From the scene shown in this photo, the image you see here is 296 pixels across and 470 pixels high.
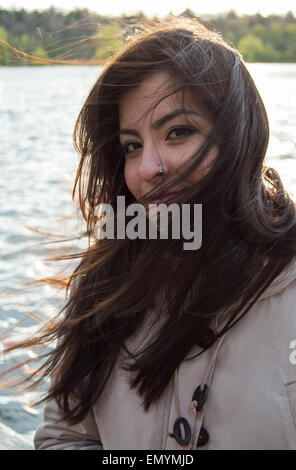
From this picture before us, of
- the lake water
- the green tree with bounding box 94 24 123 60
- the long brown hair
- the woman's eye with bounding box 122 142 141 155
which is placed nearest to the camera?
the long brown hair

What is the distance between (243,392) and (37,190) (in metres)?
5.28

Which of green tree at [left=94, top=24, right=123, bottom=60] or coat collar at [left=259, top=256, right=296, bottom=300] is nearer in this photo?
coat collar at [left=259, top=256, right=296, bottom=300]

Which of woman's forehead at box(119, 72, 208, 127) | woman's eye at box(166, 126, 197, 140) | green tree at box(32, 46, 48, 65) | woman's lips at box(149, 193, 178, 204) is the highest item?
green tree at box(32, 46, 48, 65)

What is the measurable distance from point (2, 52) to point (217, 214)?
1144 mm

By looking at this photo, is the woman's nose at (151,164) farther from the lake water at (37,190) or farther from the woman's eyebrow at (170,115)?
the lake water at (37,190)

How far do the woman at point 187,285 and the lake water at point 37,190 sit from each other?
252 mm

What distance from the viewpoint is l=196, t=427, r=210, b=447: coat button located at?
1.40m

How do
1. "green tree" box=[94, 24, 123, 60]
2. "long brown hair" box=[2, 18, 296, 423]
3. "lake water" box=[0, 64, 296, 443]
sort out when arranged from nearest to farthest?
"long brown hair" box=[2, 18, 296, 423] → "green tree" box=[94, 24, 123, 60] → "lake water" box=[0, 64, 296, 443]

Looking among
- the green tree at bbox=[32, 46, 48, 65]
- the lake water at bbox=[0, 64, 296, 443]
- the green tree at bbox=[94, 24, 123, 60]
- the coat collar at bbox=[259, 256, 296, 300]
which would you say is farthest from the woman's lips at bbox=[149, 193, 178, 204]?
the green tree at bbox=[32, 46, 48, 65]

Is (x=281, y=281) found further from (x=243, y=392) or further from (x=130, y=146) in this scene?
(x=130, y=146)

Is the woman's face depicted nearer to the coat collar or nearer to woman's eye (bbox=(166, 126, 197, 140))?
→ woman's eye (bbox=(166, 126, 197, 140))
